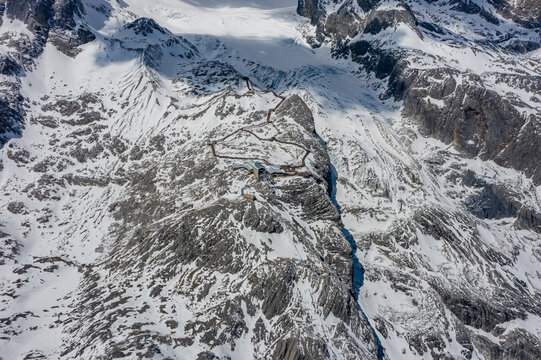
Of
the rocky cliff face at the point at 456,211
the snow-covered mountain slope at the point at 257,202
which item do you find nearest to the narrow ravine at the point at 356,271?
the snow-covered mountain slope at the point at 257,202

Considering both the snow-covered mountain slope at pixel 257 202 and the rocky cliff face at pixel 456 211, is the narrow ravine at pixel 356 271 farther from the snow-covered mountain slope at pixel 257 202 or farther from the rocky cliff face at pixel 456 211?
the rocky cliff face at pixel 456 211

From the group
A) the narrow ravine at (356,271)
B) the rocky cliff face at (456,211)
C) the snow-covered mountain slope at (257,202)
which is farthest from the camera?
Result: the rocky cliff face at (456,211)

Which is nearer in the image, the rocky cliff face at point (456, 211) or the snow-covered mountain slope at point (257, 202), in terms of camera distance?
the snow-covered mountain slope at point (257, 202)

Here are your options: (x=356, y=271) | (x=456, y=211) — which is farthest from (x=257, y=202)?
(x=456, y=211)

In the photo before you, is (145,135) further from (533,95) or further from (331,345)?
(533,95)

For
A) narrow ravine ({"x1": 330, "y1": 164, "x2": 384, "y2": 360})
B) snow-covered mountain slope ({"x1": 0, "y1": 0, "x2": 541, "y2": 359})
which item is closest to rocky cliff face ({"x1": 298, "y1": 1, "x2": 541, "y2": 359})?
snow-covered mountain slope ({"x1": 0, "y1": 0, "x2": 541, "y2": 359})

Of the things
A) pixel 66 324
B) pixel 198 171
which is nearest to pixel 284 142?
pixel 198 171

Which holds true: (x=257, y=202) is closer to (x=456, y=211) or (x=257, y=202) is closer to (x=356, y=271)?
(x=356, y=271)

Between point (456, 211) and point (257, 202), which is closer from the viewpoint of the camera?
point (257, 202)
